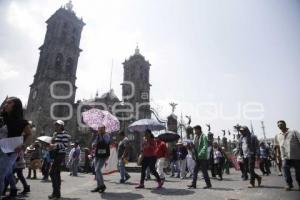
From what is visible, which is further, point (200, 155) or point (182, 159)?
point (182, 159)

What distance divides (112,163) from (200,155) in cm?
422

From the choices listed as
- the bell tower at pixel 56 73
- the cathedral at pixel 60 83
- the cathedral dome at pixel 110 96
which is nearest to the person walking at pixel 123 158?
the cathedral at pixel 60 83

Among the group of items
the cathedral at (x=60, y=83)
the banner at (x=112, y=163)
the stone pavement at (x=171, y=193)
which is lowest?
the stone pavement at (x=171, y=193)

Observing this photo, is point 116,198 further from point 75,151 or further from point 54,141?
point 75,151

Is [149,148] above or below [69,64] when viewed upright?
below

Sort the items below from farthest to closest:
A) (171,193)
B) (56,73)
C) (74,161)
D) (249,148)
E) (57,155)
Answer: (56,73), (74,161), (249,148), (171,193), (57,155)

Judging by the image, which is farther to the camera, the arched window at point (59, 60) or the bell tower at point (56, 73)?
the arched window at point (59, 60)

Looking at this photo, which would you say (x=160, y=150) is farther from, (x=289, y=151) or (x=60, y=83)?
(x=60, y=83)

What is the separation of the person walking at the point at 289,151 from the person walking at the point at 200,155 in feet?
7.35

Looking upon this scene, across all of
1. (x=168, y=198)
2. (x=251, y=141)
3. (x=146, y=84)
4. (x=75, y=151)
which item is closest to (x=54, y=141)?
(x=168, y=198)

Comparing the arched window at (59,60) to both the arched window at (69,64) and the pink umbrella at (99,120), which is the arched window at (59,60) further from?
the pink umbrella at (99,120)

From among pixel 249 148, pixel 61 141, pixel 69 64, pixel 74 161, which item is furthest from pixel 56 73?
pixel 249 148

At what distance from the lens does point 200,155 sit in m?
7.96

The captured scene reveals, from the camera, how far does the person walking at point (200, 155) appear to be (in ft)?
25.9
